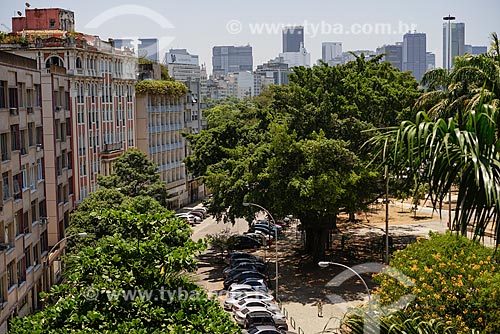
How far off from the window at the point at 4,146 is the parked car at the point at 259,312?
12653mm

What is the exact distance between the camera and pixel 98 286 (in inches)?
615

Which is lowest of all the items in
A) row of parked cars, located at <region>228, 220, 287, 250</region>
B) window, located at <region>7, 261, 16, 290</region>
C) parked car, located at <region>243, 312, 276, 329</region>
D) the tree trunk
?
row of parked cars, located at <region>228, 220, 287, 250</region>

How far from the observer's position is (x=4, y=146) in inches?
1236

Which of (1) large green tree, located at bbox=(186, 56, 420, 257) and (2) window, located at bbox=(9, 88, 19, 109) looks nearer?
(2) window, located at bbox=(9, 88, 19, 109)

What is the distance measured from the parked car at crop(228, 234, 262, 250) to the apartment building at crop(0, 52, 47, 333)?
50.4 ft

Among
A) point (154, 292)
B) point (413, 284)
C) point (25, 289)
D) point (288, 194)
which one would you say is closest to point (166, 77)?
point (288, 194)

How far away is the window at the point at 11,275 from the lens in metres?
31.0

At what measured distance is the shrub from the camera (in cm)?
2033

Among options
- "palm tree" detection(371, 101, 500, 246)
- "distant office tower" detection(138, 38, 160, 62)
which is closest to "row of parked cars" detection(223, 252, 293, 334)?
"palm tree" detection(371, 101, 500, 246)

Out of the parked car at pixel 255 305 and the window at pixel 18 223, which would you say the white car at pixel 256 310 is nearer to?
the parked car at pixel 255 305

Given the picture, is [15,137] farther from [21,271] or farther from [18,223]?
[21,271]

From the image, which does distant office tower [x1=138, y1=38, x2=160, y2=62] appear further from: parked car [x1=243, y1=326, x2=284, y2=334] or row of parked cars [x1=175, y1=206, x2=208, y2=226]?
parked car [x1=243, y1=326, x2=284, y2=334]

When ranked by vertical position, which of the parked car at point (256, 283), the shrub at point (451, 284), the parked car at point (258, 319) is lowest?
the parked car at point (256, 283)

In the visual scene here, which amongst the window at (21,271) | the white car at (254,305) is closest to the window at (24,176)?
the window at (21,271)
